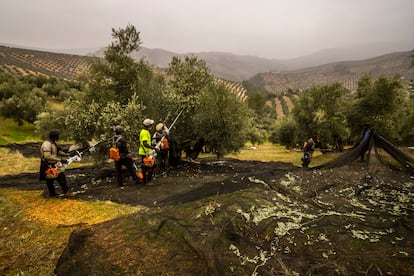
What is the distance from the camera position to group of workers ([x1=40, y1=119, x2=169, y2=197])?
9.20 metres

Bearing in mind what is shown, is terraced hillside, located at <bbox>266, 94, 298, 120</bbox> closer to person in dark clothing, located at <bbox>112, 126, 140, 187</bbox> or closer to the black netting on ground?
the black netting on ground

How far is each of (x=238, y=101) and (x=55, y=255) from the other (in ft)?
39.6

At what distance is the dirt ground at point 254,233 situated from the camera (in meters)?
4.95

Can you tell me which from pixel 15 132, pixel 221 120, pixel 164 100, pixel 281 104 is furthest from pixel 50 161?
pixel 281 104

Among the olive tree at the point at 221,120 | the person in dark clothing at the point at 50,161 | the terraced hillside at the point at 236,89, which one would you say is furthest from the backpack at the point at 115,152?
the terraced hillside at the point at 236,89

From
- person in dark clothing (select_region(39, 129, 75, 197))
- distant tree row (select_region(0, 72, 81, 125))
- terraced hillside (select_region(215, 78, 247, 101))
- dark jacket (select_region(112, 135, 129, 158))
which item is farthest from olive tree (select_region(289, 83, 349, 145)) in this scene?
distant tree row (select_region(0, 72, 81, 125))

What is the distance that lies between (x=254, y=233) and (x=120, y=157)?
7096 mm

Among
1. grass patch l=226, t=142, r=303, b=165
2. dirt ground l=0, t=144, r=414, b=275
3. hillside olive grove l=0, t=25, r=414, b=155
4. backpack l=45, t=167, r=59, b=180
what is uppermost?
hillside olive grove l=0, t=25, r=414, b=155

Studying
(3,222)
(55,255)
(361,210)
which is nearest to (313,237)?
(361,210)

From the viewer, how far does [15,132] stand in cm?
3328

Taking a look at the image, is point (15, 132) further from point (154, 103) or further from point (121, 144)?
point (121, 144)

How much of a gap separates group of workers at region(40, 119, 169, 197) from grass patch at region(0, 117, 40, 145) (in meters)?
25.6

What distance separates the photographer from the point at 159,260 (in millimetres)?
5250

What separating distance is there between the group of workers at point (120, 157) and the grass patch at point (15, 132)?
25572 millimetres
